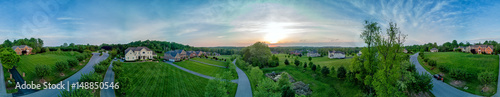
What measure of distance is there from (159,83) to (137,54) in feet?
64.7

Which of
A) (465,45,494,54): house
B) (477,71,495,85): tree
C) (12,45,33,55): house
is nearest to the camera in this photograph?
(477,71,495,85): tree

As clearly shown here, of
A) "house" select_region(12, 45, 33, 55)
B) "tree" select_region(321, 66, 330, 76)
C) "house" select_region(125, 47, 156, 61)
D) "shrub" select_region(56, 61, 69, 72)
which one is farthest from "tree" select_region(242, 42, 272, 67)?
"house" select_region(12, 45, 33, 55)

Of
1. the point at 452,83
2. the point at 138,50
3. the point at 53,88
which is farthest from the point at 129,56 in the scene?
the point at 452,83

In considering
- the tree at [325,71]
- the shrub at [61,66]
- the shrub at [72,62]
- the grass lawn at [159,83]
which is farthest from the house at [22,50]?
the tree at [325,71]

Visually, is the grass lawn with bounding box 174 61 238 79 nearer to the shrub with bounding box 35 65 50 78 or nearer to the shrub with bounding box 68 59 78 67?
the shrub with bounding box 68 59 78 67

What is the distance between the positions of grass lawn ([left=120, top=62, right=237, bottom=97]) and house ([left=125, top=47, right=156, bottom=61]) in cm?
633

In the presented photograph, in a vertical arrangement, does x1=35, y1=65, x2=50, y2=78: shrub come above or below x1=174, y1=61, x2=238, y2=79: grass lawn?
above

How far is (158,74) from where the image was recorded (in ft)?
83.0

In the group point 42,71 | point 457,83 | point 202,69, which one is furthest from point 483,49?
point 42,71

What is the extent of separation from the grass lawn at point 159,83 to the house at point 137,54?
20.8 feet

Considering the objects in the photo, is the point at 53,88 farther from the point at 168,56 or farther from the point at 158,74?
the point at 168,56

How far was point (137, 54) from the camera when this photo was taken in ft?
119

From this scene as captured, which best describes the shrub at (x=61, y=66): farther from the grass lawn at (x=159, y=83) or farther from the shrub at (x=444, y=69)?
the shrub at (x=444, y=69)

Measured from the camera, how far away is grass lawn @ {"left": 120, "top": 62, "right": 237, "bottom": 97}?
19.1 meters
